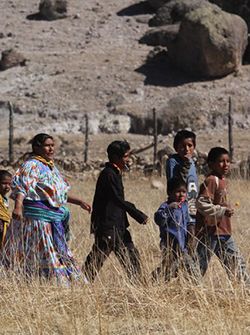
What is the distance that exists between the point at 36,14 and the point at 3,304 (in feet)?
117

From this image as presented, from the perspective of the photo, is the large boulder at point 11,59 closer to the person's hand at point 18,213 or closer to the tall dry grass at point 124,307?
the person's hand at point 18,213

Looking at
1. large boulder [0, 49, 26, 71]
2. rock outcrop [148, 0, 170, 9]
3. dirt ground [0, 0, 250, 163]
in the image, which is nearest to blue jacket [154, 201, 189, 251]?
dirt ground [0, 0, 250, 163]

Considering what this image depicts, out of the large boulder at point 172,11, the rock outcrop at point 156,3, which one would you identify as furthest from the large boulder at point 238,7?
the rock outcrop at point 156,3

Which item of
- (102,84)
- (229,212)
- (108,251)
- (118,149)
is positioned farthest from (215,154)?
(102,84)

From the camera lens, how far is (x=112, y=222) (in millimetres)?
6957

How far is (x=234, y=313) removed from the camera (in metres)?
5.51

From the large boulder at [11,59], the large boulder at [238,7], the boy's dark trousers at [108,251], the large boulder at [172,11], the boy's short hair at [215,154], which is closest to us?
the boy's short hair at [215,154]

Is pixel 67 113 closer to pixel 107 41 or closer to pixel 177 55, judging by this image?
pixel 177 55

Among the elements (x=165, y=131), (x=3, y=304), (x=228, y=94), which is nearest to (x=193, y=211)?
(x=3, y=304)

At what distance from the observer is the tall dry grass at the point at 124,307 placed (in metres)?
5.35

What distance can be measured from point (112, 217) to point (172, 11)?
31.6 metres

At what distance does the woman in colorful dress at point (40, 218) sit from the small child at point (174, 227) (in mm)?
618

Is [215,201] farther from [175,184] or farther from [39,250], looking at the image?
[39,250]

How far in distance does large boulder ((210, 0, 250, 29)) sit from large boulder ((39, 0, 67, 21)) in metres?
7.18
